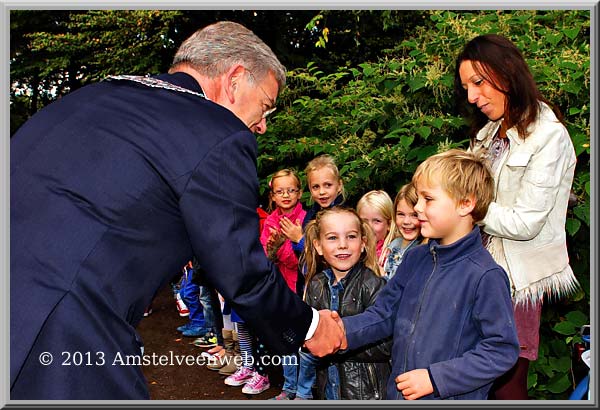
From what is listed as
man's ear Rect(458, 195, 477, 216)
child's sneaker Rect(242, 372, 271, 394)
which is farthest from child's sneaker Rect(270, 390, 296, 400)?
man's ear Rect(458, 195, 477, 216)

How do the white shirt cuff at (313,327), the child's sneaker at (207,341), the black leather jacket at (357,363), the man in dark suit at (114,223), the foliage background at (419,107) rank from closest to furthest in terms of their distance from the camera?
1. the man in dark suit at (114,223)
2. the white shirt cuff at (313,327)
3. the black leather jacket at (357,363)
4. the foliage background at (419,107)
5. the child's sneaker at (207,341)

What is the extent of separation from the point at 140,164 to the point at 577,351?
2995mm

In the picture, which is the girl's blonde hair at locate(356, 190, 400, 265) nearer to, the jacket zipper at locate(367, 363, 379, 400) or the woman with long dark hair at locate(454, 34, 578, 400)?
the jacket zipper at locate(367, 363, 379, 400)

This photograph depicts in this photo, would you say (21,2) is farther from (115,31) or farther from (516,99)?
(115,31)

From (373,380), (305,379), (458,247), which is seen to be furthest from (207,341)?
(458,247)

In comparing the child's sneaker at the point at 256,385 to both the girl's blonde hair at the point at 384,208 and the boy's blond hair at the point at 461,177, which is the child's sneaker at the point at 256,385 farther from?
the boy's blond hair at the point at 461,177

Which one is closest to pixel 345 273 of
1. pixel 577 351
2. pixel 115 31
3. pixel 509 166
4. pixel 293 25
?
pixel 509 166

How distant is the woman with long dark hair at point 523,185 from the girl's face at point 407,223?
3.34ft

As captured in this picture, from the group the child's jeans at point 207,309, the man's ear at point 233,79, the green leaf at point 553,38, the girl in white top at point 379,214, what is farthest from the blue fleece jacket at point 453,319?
the child's jeans at point 207,309

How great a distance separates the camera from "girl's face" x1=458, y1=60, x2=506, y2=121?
3.32 meters

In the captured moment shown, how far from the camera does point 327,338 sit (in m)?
2.92

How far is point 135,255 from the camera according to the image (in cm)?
233

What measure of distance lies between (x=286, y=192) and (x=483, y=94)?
266cm

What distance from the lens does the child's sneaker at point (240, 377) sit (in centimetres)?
581
